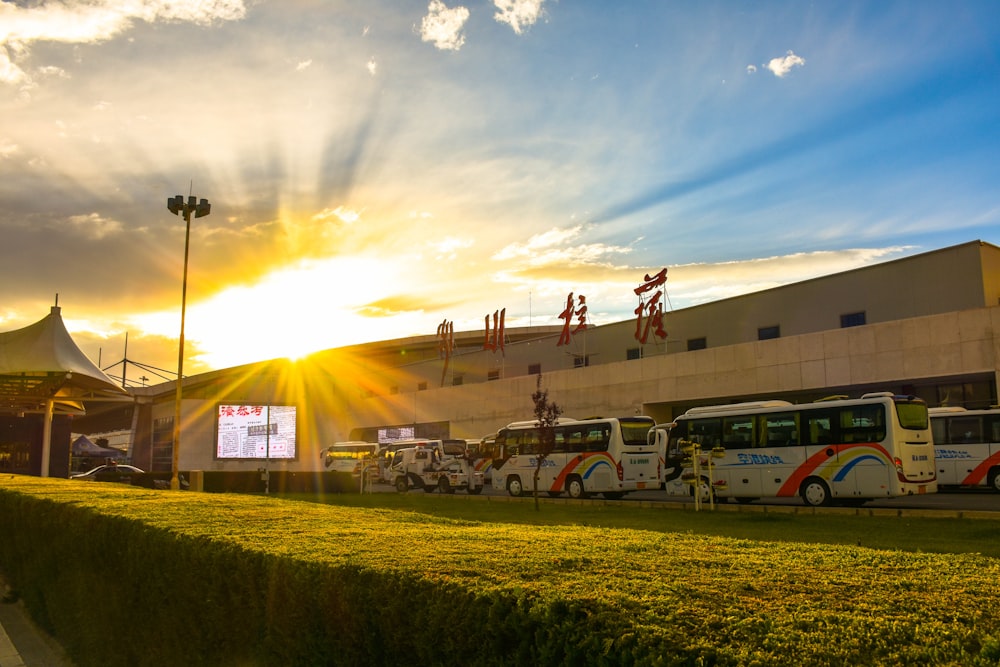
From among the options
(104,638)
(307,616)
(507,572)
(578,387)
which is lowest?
(104,638)

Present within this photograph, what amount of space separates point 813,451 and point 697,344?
2110 cm

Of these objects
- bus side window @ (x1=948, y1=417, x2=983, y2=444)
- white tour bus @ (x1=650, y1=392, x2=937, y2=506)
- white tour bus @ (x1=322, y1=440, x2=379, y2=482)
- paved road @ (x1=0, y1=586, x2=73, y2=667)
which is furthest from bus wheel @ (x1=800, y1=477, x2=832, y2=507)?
white tour bus @ (x1=322, y1=440, x2=379, y2=482)

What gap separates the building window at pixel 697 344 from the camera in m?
42.0

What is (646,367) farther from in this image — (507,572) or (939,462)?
(507,572)

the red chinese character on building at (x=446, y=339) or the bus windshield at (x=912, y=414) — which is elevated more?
the red chinese character on building at (x=446, y=339)

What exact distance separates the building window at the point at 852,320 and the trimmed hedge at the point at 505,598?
3212cm

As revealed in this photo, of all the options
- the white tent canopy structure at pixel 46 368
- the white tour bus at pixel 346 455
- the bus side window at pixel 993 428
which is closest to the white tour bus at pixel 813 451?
the bus side window at pixel 993 428

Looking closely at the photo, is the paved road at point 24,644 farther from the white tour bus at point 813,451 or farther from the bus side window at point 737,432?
the bus side window at point 737,432

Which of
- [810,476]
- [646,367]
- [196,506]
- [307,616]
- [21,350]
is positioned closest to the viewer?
[307,616]

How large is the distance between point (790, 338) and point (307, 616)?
34.2m

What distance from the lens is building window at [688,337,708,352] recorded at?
42.0 metres

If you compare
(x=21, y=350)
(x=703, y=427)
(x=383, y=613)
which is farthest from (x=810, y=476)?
(x=21, y=350)

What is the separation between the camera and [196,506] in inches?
384

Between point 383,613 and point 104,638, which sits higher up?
point 383,613
